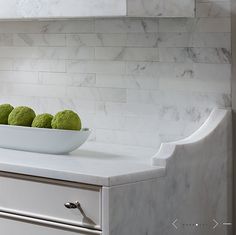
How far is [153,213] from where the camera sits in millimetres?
2482

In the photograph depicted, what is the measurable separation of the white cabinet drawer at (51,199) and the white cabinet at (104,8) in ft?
2.06

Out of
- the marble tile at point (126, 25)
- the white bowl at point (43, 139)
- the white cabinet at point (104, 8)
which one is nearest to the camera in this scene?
the white cabinet at point (104, 8)

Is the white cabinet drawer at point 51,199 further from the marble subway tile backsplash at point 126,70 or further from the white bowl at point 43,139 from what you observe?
the marble subway tile backsplash at point 126,70

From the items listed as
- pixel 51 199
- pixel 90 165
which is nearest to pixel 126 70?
pixel 90 165

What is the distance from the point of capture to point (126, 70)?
10.1 ft

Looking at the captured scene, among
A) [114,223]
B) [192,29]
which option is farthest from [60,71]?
[114,223]

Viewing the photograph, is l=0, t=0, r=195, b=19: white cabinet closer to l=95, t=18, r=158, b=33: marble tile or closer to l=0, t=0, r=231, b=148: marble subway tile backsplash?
l=0, t=0, r=231, b=148: marble subway tile backsplash

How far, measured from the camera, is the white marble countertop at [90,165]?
235cm

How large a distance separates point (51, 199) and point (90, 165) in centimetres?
18

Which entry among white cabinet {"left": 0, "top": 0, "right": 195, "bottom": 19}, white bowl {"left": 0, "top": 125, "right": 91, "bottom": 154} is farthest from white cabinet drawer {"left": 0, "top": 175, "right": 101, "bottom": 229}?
white cabinet {"left": 0, "top": 0, "right": 195, "bottom": 19}

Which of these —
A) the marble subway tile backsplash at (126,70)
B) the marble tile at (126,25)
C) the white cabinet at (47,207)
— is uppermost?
the marble tile at (126,25)

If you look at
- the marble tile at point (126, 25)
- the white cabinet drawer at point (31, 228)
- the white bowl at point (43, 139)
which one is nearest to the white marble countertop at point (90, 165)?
the white bowl at point (43, 139)

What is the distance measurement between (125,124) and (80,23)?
49 cm

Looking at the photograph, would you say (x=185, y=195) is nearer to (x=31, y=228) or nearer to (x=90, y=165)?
(x=90, y=165)
